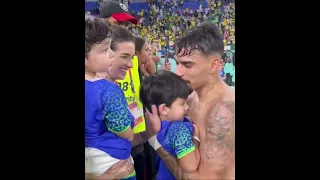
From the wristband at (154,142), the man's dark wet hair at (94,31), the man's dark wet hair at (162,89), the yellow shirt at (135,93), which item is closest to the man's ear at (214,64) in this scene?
the man's dark wet hair at (162,89)

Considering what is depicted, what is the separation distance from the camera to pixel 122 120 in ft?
12.7

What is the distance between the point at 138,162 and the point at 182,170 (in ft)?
1.10

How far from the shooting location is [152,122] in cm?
396

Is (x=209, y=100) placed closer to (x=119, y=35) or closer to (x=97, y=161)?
(x=119, y=35)

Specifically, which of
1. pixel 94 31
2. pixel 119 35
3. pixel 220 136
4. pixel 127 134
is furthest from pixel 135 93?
pixel 220 136

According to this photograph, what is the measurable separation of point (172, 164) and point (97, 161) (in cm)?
56

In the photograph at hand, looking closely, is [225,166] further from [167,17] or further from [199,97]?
[167,17]

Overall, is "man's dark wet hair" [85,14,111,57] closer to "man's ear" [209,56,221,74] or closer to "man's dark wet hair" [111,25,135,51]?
"man's dark wet hair" [111,25,135,51]

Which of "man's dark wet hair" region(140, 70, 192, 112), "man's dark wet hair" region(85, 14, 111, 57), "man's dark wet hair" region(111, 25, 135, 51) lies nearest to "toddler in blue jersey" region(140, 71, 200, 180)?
"man's dark wet hair" region(140, 70, 192, 112)

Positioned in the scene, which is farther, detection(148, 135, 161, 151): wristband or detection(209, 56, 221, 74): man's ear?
detection(148, 135, 161, 151): wristband

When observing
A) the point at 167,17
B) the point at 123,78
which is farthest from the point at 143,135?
the point at 167,17

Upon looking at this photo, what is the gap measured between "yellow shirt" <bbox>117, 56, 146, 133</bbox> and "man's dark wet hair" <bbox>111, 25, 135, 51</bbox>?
15 cm

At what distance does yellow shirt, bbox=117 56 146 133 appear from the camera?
394cm
